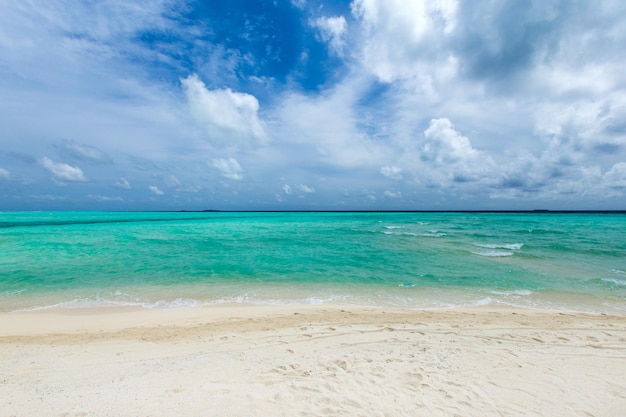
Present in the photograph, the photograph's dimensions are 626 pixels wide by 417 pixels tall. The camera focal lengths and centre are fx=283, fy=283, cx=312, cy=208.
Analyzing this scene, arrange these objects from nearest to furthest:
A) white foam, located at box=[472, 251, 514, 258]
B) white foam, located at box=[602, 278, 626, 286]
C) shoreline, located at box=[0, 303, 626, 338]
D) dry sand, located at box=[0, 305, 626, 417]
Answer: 1. dry sand, located at box=[0, 305, 626, 417]
2. shoreline, located at box=[0, 303, 626, 338]
3. white foam, located at box=[602, 278, 626, 286]
4. white foam, located at box=[472, 251, 514, 258]

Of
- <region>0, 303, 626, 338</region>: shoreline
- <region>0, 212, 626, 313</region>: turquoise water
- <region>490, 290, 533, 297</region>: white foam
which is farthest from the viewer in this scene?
<region>490, 290, 533, 297</region>: white foam

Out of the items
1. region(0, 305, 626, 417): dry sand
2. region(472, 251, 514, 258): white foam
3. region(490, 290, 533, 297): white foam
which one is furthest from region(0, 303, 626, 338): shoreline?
region(472, 251, 514, 258): white foam

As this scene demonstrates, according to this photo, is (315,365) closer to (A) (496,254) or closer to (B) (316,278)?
(B) (316,278)

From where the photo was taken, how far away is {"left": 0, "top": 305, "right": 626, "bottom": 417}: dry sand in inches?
161

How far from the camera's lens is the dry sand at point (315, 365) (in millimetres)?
4098

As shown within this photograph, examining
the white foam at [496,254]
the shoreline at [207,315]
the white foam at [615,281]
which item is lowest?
the shoreline at [207,315]

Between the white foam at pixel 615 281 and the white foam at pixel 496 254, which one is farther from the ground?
the white foam at pixel 496 254

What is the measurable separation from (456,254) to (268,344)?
17.3 metres

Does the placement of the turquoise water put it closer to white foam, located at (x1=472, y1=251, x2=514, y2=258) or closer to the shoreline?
white foam, located at (x1=472, y1=251, x2=514, y2=258)

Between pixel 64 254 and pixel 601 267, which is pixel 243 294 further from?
pixel 601 267

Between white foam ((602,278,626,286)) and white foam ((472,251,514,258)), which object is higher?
white foam ((472,251,514,258))

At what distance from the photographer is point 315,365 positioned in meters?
5.28

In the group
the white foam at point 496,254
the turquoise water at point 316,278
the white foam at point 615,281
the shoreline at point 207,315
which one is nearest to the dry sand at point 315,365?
the shoreline at point 207,315

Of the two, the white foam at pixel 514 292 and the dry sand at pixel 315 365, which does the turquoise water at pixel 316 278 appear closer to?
the white foam at pixel 514 292
